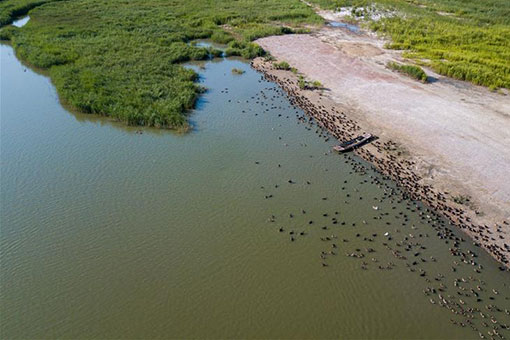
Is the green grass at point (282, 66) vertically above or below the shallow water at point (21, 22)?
below

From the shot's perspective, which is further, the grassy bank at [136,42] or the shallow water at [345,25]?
the shallow water at [345,25]

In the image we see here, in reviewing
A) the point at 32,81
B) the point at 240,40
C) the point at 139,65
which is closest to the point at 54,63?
the point at 32,81

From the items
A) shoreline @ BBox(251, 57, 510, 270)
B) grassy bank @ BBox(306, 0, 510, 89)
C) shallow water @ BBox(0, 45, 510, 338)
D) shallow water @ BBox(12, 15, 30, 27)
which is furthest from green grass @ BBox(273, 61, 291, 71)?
shallow water @ BBox(12, 15, 30, 27)

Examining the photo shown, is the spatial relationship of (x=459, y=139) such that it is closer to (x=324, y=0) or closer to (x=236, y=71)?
(x=236, y=71)

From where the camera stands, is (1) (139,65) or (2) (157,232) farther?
(1) (139,65)

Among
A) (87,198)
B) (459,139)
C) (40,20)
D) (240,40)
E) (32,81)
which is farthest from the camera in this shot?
(40,20)

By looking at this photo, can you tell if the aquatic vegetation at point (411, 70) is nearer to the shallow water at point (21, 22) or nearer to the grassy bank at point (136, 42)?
the grassy bank at point (136, 42)

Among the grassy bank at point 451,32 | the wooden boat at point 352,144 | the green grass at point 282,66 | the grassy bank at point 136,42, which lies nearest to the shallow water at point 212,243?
the wooden boat at point 352,144
